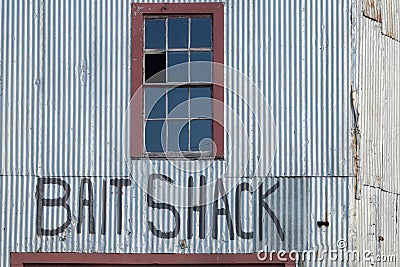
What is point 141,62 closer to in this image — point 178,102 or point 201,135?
point 178,102

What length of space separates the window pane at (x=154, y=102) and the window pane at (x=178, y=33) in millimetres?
635

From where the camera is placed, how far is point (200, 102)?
11.0m

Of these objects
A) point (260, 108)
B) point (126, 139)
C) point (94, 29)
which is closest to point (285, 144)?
point (260, 108)

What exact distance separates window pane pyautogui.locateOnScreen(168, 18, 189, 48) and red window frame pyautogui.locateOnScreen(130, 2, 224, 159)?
14cm

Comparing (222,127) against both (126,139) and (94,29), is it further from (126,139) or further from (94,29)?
(94,29)

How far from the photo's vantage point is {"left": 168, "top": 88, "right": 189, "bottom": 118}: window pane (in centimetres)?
1099

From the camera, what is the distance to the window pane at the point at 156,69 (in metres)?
11.0

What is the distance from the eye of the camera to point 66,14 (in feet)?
36.5

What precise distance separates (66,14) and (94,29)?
1.41 feet

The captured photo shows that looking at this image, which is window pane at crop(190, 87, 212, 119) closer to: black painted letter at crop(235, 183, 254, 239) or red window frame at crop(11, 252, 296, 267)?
black painted letter at crop(235, 183, 254, 239)

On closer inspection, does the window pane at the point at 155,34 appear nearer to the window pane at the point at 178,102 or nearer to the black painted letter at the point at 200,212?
the window pane at the point at 178,102

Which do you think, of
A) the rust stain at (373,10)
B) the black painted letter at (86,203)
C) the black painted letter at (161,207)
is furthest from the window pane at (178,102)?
the rust stain at (373,10)

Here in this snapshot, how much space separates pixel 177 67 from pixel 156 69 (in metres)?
0.28

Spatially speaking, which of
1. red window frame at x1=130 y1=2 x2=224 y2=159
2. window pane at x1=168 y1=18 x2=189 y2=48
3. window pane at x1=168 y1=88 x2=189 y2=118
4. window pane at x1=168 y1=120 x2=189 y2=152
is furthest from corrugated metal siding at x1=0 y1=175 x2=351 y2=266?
window pane at x1=168 y1=18 x2=189 y2=48
